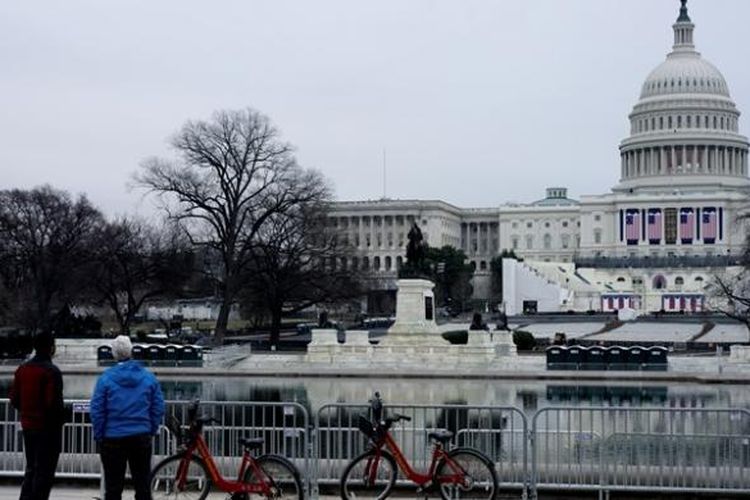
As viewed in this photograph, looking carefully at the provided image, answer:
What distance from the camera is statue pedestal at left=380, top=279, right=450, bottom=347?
4916cm

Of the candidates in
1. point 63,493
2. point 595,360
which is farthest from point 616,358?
point 63,493

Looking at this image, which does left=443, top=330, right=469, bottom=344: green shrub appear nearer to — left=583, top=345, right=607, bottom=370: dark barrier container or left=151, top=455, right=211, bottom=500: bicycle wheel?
left=583, top=345, right=607, bottom=370: dark barrier container

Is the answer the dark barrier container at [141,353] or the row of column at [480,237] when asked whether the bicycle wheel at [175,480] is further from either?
the row of column at [480,237]

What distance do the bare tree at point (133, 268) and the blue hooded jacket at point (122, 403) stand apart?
48189 millimetres

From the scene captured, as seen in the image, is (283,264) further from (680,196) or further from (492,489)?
(680,196)

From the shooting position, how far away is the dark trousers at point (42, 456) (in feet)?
39.4

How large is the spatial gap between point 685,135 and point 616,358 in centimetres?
12007

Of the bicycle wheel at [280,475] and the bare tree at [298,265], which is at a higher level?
the bare tree at [298,265]

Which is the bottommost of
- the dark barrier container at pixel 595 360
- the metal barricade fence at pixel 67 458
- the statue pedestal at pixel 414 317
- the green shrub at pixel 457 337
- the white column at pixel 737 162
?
the metal barricade fence at pixel 67 458

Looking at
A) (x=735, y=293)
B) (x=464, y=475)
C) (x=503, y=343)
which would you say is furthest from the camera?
(x=735, y=293)

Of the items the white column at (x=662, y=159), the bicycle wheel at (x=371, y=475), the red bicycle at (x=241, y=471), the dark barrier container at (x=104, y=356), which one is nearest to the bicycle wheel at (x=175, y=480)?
the red bicycle at (x=241, y=471)

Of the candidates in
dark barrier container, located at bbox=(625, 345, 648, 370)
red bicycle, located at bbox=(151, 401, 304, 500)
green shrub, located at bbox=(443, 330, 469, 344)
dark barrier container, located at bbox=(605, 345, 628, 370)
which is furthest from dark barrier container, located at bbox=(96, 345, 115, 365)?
red bicycle, located at bbox=(151, 401, 304, 500)

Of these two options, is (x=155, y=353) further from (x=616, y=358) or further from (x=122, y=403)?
(x=122, y=403)

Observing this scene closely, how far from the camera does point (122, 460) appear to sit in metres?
11.8
